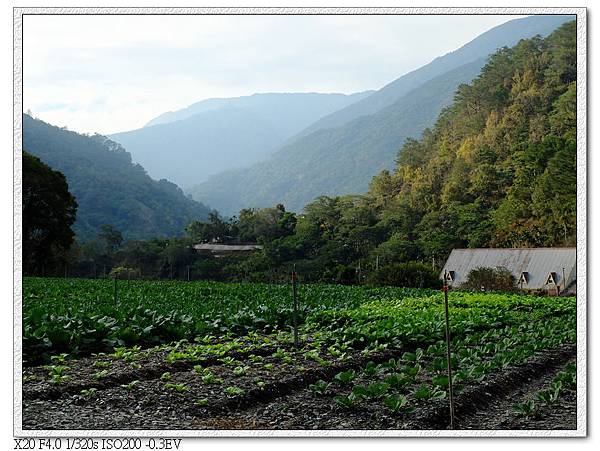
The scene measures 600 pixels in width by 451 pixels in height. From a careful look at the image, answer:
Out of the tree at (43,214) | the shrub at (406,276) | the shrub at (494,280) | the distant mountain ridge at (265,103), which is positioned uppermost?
the distant mountain ridge at (265,103)

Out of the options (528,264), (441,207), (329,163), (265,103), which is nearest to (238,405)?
(265,103)

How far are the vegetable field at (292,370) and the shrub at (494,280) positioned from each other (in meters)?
0.18

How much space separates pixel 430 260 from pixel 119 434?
7.08m

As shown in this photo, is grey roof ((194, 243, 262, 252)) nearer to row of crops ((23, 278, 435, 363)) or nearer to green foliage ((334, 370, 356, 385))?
row of crops ((23, 278, 435, 363))

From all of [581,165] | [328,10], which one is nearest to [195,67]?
A: [328,10]

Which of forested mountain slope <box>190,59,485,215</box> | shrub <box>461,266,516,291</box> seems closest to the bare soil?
shrub <box>461,266,516,291</box>

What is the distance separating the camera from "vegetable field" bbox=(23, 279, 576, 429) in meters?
3.84

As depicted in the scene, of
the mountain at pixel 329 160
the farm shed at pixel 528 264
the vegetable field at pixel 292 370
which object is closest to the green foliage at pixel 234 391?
the vegetable field at pixel 292 370

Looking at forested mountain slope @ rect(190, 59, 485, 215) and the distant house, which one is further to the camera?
forested mountain slope @ rect(190, 59, 485, 215)

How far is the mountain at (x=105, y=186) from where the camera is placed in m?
6.92

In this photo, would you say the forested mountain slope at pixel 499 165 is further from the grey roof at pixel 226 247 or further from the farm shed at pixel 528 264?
the grey roof at pixel 226 247

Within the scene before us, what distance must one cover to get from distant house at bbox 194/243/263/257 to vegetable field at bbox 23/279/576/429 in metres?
4.40

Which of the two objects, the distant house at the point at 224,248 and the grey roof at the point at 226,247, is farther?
the distant house at the point at 224,248

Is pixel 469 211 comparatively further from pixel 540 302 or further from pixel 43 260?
pixel 43 260
